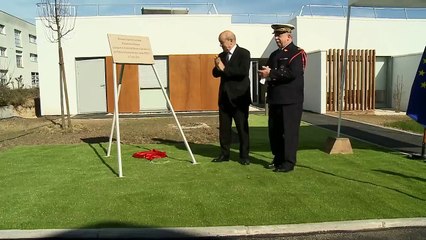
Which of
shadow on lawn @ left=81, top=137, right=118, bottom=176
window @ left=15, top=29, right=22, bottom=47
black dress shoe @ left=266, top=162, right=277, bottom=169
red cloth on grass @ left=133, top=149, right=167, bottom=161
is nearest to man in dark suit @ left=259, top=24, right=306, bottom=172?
black dress shoe @ left=266, top=162, right=277, bottom=169

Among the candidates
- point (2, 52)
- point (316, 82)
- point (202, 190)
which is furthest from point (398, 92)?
point (2, 52)

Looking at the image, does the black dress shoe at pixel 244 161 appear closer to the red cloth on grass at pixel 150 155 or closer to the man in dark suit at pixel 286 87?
the man in dark suit at pixel 286 87

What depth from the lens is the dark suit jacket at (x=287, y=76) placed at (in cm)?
602

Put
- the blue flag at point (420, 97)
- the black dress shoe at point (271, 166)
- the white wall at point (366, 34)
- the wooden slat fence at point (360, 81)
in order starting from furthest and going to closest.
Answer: the white wall at point (366, 34), the wooden slat fence at point (360, 81), the blue flag at point (420, 97), the black dress shoe at point (271, 166)

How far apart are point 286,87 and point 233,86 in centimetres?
96

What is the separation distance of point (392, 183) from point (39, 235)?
436 centimetres

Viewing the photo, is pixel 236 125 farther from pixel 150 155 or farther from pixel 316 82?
→ pixel 316 82

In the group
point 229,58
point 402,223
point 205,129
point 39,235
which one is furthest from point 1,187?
point 205,129

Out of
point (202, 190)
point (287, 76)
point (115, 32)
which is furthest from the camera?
point (115, 32)

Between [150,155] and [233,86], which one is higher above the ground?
[233,86]

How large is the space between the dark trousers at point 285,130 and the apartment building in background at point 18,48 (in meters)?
43.1

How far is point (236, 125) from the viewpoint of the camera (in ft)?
22.7

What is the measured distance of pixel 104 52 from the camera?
18172 millimetres

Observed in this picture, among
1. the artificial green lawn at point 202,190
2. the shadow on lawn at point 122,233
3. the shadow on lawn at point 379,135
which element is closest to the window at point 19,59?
the shadow on lawn at point 379,135
